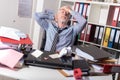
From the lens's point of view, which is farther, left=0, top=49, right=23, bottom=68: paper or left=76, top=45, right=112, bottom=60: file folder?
left=76, top=45, right=112, bottom=60: file folder

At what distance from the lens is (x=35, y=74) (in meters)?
1.18

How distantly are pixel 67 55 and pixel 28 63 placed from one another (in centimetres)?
32

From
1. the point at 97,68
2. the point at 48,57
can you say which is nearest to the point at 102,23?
the point at 97,68

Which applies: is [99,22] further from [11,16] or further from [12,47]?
[12,47]

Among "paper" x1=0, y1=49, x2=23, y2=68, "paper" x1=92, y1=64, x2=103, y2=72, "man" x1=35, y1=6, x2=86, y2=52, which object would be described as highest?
"man" x1=35, y1=6, x2=86, y2=52

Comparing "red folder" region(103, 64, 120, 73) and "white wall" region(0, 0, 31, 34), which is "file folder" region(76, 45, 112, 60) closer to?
"red folder" region(103, 64, 120, 73)

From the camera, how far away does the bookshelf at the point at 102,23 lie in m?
2.68

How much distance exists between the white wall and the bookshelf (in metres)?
0.96

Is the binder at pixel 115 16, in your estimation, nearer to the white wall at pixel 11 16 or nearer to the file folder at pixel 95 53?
the file folder at pixel 95 53

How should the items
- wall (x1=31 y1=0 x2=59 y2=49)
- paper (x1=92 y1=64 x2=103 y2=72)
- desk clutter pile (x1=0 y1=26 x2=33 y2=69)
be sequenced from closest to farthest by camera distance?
1. desk clutter pile (x1=0 y1=26 x2=33 y2=69)
2. paper (x1=92 y1=64 x2=103 y2=72)
3. wall (x1=31 y1=0 x2=59 y2=49)

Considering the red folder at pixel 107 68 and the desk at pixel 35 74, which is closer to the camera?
the desk at pixel 35 74

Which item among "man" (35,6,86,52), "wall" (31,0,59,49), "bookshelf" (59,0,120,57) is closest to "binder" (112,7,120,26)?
"bookshelf" (59,0,120,57)

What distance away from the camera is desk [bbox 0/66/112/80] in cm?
114

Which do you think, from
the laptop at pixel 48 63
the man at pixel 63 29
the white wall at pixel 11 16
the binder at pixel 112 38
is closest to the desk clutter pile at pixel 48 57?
the laptop at pixel 48 63
